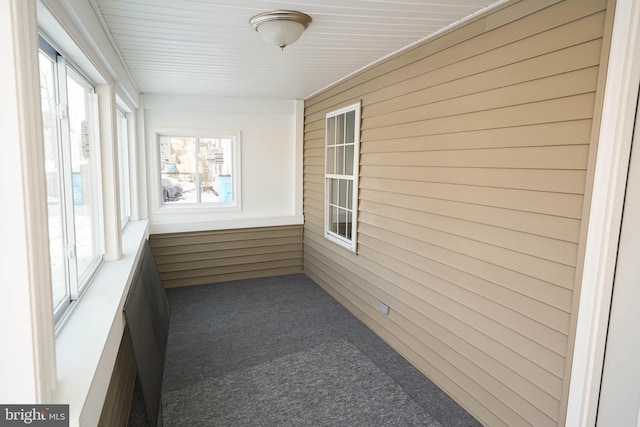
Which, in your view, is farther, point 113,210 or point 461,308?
point 113,210

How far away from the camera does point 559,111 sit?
179cm

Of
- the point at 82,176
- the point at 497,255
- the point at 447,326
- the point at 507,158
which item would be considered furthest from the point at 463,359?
the point at 82,176

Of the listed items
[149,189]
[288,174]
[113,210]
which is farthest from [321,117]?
[113,210]

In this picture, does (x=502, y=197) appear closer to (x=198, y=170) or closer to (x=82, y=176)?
(x=82, y=176)

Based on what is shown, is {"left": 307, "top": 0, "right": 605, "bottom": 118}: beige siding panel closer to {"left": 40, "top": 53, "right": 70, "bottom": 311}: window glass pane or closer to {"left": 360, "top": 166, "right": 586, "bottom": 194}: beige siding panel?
{"left": 360, "top": 166, "right": 586, "bottom": 194}: beige siding panel

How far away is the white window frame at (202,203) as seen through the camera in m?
4.95

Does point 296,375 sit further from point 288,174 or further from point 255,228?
point 288,174

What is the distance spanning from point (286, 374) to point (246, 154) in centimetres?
334

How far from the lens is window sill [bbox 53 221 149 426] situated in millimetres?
1236

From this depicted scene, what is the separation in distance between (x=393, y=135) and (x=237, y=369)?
235 cm

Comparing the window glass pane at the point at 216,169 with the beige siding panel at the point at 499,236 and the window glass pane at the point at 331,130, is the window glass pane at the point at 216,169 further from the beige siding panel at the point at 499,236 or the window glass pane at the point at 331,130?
the beige siding panel at the point at 499,236

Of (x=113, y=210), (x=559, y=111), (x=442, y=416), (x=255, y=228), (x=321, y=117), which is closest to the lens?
(x=559, y=111)

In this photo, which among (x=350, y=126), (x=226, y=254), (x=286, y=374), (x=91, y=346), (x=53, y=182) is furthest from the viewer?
(x=226, y=254)

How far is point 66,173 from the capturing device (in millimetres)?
1876
